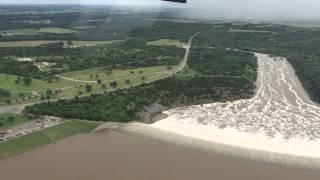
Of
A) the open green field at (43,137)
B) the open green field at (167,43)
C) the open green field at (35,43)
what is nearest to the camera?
the open green field at (43,137)

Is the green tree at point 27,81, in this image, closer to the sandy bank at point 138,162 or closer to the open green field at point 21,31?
the sandy bank at point 138,162

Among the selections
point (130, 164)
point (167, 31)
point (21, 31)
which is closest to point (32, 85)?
point (130, 164)

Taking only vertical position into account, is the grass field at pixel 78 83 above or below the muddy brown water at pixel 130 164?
above

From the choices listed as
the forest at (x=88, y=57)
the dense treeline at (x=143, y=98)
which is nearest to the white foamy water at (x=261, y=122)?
the dense treeline at (x=143, y=98)

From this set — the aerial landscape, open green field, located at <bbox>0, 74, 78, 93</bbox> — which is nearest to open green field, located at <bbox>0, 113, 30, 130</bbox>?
the aerial landscape

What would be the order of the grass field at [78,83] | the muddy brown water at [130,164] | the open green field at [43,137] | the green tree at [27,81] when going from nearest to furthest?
the muddy brown water at [130,164], the open green field at [43,137], the grass field at [78,83], the green tree at [27,81]

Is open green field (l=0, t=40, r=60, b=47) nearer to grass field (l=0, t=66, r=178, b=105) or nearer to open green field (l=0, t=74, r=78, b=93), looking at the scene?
grass field (l=0, t=66, r=178, b=105)

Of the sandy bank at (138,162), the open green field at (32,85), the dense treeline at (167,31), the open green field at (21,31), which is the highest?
the open green field at (32,85)
